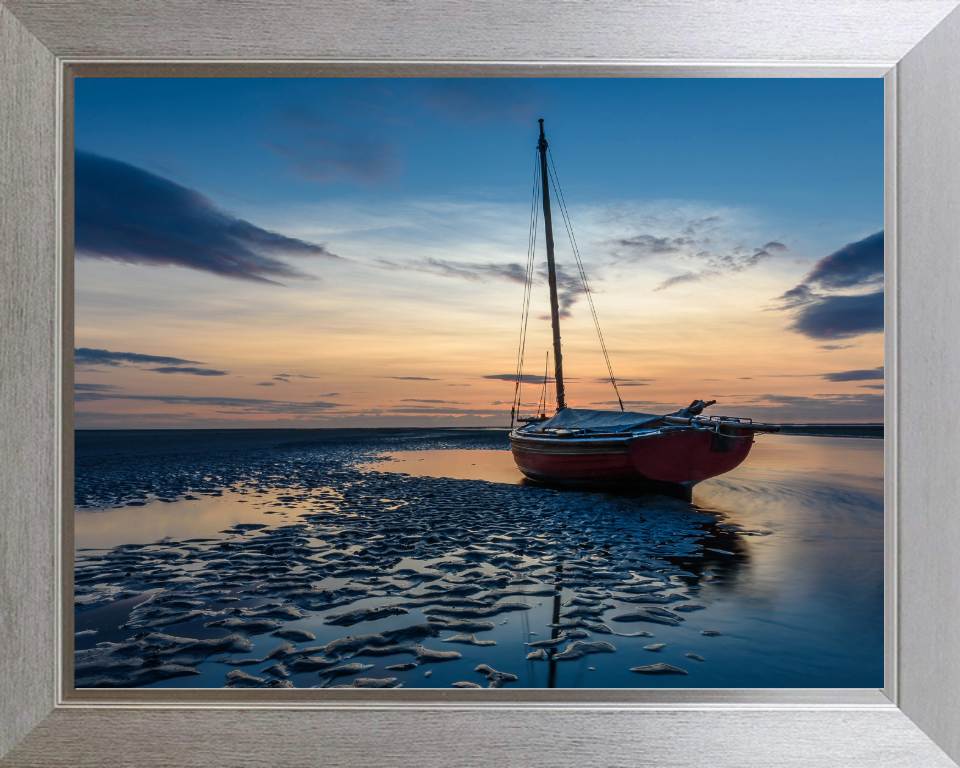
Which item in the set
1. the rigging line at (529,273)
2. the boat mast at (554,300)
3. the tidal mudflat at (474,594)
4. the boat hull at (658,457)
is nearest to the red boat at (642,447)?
the boat hull at (658,457)

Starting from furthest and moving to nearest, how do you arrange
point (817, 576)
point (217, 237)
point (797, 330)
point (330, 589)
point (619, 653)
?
point (217, 237), point (797, 330), point (817, 576), point (330, 589), point (619, 653)

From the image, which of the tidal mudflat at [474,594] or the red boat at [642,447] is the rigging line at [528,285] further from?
the tidal mudflat at [474,594]

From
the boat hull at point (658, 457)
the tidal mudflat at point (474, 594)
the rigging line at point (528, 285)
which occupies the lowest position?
A: the tidal mudflat at point (474, 594)

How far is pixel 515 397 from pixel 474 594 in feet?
19.3

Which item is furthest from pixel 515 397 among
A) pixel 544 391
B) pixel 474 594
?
pixel 474 594

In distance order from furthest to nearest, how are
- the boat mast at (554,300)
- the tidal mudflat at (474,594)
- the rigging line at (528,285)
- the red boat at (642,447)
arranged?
the boat mast at (554,300)
the rigging line at (528,285)
the red boat at (642,447)
the tidal mudflat at (474,594)

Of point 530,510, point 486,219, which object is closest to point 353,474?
point 530,510

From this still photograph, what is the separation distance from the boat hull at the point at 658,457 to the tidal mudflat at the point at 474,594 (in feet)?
1.16

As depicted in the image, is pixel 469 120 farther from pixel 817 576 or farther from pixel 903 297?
pixel 817 576

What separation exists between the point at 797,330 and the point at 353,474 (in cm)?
758

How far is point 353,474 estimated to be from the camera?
9.41 metres

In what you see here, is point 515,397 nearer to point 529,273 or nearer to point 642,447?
point 529,273

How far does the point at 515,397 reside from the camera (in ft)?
27.9

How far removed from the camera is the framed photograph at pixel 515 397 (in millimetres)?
1372
